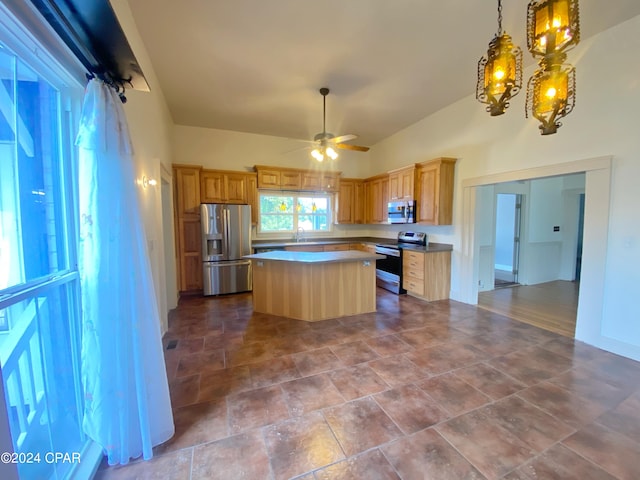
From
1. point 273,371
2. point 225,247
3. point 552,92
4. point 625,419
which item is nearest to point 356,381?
point 273,371

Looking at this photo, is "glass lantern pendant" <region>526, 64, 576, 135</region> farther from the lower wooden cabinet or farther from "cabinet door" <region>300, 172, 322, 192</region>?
"cabinet door" <region>300, 172, 322, 192</region>

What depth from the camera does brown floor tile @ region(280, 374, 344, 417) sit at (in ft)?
6.56

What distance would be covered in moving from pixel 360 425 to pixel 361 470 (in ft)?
1.10

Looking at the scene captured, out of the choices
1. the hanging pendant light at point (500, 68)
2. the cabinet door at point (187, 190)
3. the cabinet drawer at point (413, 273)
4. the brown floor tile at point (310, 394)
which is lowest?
the brown floor tile at point (310, 394)

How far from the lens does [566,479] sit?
1434mm

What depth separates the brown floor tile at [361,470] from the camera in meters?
1.45

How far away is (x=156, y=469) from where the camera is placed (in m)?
1.50

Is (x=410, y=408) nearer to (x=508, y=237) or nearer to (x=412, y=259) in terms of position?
(x=412, y=259)

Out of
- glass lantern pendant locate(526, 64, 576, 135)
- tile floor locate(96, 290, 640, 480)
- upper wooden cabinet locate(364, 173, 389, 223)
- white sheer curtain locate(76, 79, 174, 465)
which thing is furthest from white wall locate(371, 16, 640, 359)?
white sheer curtain locate(76, 79, 174, 465)

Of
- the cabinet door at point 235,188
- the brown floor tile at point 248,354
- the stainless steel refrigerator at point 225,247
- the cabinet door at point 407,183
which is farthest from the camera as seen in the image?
the cabinet door at point 235,188

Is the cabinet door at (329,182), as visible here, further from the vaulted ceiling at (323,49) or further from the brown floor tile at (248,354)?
the brown floor tile at (248,354)

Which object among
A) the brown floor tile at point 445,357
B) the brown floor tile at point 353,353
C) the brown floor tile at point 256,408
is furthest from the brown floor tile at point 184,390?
the brown floor tile at point 445,357

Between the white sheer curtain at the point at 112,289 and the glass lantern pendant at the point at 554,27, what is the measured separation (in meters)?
2.40

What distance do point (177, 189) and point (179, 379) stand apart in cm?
354
